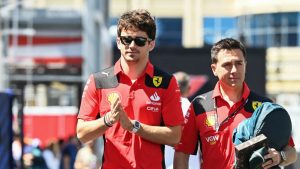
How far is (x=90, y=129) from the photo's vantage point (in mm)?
5781

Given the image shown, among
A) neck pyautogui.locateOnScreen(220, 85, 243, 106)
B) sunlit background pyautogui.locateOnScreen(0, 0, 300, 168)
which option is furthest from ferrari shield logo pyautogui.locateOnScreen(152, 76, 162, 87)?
sunlit background pyautogui.locateOnScreen(0, 0, 300, 168)

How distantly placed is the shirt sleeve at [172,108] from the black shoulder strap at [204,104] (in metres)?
0.35

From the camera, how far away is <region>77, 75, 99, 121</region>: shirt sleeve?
5945 millimetres

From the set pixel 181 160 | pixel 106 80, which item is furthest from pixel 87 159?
pixel 106 80

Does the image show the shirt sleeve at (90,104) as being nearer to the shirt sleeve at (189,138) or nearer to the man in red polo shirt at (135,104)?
the man in red polo shirt at (135,104)

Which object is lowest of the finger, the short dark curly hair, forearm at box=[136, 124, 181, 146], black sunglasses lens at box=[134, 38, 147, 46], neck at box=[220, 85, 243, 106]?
forearm at box=[136, 124, 181, 146]

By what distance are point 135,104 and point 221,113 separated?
68 centimetres

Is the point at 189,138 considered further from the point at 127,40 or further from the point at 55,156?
the point at 55,156

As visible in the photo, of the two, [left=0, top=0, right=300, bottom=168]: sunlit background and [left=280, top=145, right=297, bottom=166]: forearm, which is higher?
[left=280, top=145, right=297, bottom=166]: forearm

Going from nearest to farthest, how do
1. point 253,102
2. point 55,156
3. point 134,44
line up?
point 134,44
point 253,102
point 55,156

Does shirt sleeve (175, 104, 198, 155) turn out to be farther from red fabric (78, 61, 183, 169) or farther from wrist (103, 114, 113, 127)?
wrist (103, 114, 113, 127)

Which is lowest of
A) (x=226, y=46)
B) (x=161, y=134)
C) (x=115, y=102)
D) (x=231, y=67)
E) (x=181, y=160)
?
(x=181, y=160)

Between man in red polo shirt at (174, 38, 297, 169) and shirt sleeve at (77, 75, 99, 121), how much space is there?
2.22 ft

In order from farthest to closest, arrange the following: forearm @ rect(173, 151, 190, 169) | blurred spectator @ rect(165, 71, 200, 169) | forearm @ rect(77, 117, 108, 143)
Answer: blurred spectator @ rect(165, 71, 200, 169)
forearm @ rect(173, 151, 190, 169)
forearm @ rect(77, 117, 108, 143)
